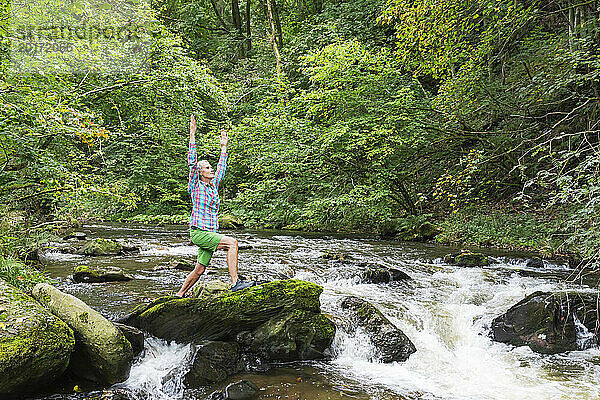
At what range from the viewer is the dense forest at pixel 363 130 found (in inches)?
271

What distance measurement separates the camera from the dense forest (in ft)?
22.6

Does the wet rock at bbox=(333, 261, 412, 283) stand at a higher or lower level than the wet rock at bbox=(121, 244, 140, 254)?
lower

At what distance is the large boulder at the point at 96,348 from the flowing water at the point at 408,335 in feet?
0.70

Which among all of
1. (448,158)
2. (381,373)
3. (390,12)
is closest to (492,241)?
(448,158)

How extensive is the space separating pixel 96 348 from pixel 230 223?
49.8 feet

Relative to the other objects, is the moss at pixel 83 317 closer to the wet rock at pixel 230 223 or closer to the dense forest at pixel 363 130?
the dense forest at pixel 363 130

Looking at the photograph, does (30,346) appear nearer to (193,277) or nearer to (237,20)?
(193,277)

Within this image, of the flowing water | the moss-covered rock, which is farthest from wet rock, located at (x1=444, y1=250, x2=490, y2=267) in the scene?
the moss-covered rock

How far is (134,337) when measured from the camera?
5.05 metres

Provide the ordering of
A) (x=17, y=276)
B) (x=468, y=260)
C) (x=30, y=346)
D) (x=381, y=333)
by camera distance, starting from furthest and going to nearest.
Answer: (x=468, y=260), (x=381, y=333), (x=17, y=276), (x=30, y=346)

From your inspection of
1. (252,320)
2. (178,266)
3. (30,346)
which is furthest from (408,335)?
(178,266)

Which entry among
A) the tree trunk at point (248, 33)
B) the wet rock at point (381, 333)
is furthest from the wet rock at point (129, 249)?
the tree trunk at point (248, 33)

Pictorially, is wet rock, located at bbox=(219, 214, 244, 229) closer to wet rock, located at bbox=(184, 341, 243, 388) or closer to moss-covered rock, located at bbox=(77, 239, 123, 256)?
moss-covered rock, located at bbox=(77, 239, 123, 256)

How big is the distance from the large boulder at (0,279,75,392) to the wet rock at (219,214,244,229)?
585 inches
